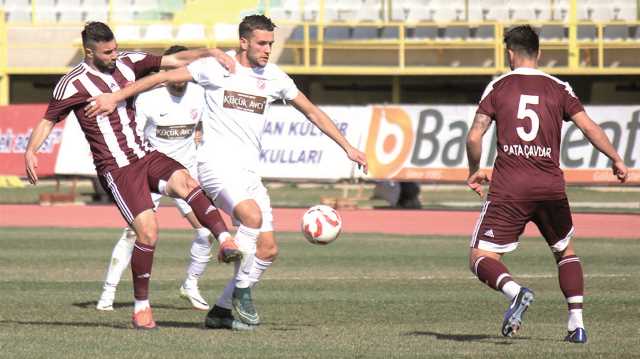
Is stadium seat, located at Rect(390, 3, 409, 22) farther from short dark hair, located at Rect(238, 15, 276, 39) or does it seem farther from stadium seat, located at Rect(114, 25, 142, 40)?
short dark hair, located at Rect(238, 15, 276, 39)

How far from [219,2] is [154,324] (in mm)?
30335

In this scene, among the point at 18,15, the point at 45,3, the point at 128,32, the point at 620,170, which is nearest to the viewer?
the point at 620,170

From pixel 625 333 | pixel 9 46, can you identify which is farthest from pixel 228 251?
pixel 9 46

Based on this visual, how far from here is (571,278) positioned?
30.6ft

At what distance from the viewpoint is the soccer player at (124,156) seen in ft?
33.4

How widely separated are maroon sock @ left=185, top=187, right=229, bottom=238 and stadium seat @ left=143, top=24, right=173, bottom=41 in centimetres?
2751

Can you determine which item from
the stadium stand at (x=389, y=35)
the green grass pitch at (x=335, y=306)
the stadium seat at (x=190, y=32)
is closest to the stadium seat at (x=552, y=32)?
the stadium stand at (x=389, y=35)

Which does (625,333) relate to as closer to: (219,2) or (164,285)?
(164,285)

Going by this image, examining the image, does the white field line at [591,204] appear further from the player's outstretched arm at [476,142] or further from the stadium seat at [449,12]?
the player's outstretched arm at [476,142]

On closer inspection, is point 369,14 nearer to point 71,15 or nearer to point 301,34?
point 301,34

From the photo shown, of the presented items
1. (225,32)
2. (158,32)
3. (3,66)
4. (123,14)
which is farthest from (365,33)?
(3,66)

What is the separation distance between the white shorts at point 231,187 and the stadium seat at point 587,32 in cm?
2757

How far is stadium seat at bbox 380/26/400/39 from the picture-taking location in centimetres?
3744

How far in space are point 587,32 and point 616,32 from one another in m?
0.78
